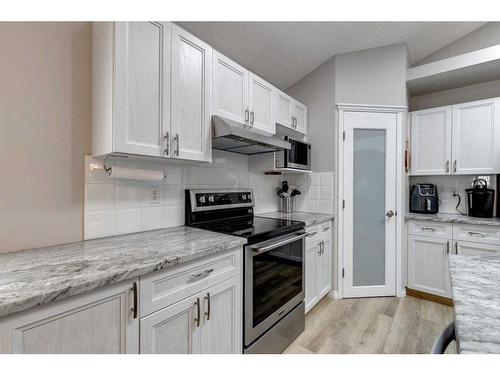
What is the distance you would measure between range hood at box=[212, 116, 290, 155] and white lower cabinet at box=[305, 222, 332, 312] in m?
0.87

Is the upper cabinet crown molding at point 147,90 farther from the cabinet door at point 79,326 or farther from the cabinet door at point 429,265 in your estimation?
the cabinet door at point 429,265

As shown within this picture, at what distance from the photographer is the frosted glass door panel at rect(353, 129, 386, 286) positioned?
2.61 m

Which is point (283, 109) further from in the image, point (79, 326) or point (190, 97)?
point (79, 326)

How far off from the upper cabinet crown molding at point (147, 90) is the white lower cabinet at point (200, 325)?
83cm

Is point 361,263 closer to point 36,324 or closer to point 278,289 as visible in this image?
point 278,289

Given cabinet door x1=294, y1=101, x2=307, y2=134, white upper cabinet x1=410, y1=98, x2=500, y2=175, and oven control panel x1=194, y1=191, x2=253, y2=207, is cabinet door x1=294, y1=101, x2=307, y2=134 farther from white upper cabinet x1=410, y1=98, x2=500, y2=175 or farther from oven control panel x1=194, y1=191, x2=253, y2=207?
white upper cabinet x1=410, y1=98, x2=500, y2=175

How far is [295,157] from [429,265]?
5.93ft

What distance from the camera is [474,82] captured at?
2.74m

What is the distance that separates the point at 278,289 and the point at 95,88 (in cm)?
174

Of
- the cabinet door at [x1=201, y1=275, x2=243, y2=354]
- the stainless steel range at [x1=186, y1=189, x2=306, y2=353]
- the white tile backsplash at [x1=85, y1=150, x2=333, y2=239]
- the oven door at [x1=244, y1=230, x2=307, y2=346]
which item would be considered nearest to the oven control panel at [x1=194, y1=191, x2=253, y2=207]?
the stainless steel range at [x1=186, y1=189, x2=306, y2=353]

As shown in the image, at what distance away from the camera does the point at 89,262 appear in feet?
3.34

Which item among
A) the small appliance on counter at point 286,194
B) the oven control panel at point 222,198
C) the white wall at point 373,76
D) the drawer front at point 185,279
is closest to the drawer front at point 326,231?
the small appliance on counter at point 286,194

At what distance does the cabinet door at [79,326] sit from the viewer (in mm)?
733
